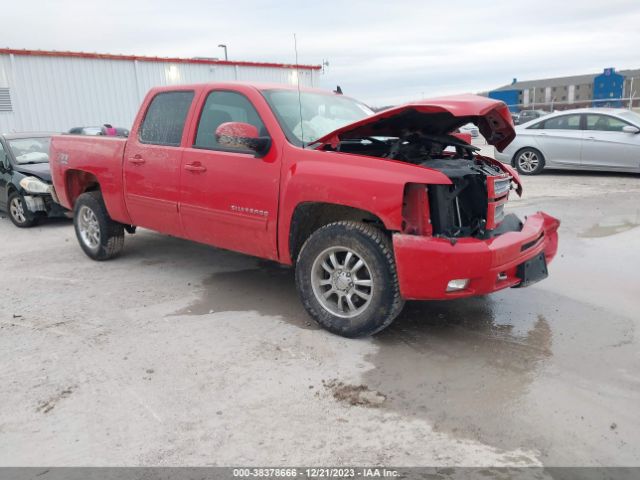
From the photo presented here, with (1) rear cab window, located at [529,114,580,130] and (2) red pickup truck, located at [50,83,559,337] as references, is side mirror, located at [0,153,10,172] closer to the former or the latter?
(2) red pickup truck, located at [50,83,559,337]

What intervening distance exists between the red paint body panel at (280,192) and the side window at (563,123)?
7.82 m

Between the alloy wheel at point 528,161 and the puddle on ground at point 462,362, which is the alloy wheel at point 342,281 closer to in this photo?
the puddle on ground at point 462,362

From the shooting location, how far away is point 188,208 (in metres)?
4.72

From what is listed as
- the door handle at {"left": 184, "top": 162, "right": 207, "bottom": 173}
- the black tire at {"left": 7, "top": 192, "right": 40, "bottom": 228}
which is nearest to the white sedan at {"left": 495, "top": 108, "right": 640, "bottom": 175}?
the door handle at {"left": 184, "top": 162, "right": 207, "bottom": 173}

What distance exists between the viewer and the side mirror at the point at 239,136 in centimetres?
391

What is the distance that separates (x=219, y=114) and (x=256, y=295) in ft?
5.44

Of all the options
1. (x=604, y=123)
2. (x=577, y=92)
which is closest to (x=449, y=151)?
(x=604, y=123)

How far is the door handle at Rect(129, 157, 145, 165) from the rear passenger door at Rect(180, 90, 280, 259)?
0.66 meters

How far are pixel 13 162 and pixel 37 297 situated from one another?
4.72m

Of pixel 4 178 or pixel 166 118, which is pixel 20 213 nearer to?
pixel 4 178

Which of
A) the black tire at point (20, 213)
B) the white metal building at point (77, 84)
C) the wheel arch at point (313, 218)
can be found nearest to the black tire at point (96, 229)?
the black tire at point (20, 213)

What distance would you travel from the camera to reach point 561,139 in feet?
37.1

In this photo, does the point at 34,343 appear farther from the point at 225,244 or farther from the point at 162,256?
the point at 162,256

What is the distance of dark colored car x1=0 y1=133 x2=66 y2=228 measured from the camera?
8.09m
